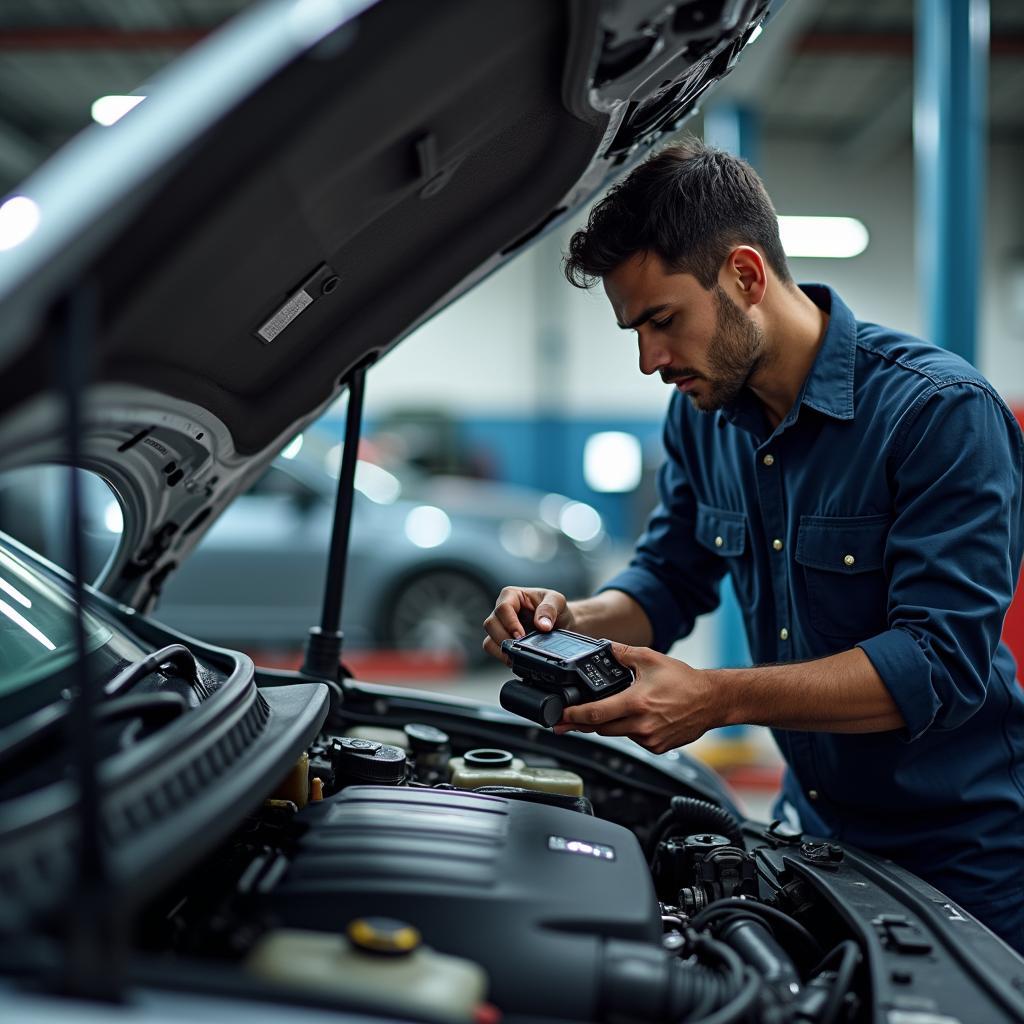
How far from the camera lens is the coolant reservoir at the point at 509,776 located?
1.65 meters

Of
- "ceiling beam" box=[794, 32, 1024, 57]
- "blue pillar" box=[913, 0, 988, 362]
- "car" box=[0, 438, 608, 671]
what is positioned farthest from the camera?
"ceiling beam" box=[794, 32, 1024, 57]

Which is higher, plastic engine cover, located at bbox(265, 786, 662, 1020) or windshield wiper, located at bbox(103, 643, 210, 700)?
windshield wiper, located at bbox(103, 643, 210, 700)

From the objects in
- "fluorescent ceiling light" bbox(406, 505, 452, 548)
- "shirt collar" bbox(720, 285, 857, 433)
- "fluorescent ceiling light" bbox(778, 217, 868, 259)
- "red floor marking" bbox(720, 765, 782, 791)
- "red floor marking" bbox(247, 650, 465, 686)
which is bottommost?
"red floor marking" bbox(720, 765, 782, 791)

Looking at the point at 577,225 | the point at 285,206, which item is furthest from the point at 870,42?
the point at 285,206

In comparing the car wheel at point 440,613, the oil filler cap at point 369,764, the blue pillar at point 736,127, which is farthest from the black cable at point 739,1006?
the car wheel at point 440,613

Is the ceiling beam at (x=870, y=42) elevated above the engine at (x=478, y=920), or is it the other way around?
the ceiling beam at (x=870, y=42)

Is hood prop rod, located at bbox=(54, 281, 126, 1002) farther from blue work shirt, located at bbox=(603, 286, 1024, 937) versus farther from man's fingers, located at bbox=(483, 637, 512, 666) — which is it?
blue work shirt, located at bbox=(603, 286, 1024, 937)

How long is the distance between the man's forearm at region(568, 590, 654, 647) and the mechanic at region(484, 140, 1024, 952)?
0.12 meters

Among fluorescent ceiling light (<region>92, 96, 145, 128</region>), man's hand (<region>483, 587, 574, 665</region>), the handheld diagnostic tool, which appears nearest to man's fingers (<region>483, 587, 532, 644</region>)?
man's hand (<region>483, 587, 574, 665</region>)

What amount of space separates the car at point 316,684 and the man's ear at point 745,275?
24 cm

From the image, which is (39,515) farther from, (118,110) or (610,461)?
(610,461)

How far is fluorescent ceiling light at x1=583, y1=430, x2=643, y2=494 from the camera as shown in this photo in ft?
42.1

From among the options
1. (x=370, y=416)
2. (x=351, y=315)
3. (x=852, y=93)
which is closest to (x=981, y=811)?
(x=351, y=315)

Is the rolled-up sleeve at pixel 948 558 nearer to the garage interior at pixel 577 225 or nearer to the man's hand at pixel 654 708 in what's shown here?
the man's hand at pixel 654 708
